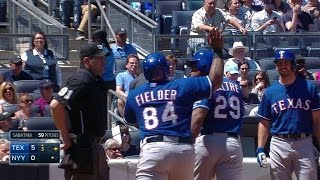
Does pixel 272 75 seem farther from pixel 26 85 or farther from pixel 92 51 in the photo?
pixel 92 51

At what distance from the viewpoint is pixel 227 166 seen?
9109 millimetres

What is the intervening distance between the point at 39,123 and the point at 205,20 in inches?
177

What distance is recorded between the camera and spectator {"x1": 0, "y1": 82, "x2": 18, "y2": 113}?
42.8 feet

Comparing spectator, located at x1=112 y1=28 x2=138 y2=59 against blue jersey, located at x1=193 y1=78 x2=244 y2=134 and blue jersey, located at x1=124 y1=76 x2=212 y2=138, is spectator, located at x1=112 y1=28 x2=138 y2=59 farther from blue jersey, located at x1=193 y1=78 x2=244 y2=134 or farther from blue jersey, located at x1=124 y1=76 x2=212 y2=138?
blue jersey, located at x1=124 y1=76 x2=212 y2=138

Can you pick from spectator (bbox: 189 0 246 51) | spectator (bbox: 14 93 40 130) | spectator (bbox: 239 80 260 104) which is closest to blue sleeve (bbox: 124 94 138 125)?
spectator (bbox: 14 93 40 130)

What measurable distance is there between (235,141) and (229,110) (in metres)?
0.29

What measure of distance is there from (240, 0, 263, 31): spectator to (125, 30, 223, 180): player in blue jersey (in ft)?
28.5

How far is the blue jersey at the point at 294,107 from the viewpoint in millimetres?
9336

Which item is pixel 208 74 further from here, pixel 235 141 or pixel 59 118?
pixel 59 118

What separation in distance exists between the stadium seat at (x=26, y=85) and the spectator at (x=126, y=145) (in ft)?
9.01

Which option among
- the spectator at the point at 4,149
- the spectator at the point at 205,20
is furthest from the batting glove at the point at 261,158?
the spectator at the point at 205,20

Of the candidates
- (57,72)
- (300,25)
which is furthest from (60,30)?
(300,25)

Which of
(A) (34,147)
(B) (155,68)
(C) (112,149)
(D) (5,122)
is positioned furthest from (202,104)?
(D) (5,122)

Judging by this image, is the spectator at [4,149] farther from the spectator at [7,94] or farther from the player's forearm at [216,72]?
the player's forearm at [216,72]
